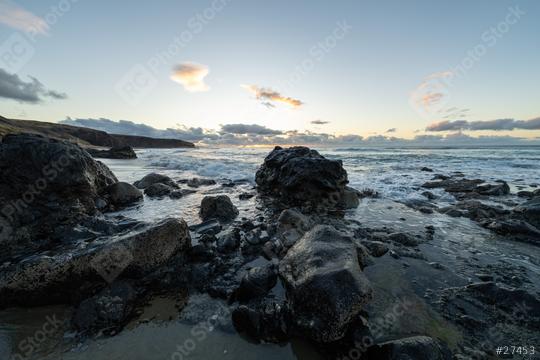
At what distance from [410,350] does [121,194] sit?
1003cm

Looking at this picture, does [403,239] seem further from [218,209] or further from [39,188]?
[39,188]

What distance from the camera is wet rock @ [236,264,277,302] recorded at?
4.08m

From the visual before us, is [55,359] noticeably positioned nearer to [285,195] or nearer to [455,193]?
[285,195]

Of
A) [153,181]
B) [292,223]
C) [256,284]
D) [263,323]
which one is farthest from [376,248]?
[153,181]

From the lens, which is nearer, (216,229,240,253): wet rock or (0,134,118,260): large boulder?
(216,229,240,253): wet rock

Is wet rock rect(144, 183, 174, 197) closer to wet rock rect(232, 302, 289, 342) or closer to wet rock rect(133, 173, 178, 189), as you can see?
wet rock rect(133, 173, 178, 189)

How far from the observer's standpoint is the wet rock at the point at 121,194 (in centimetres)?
960

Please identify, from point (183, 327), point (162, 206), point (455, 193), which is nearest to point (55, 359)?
point (183, 327)

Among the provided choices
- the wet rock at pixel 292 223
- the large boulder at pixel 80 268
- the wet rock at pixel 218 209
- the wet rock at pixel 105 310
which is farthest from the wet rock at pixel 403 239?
the wet rock at pixel 105 310

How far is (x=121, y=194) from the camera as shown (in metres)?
9.80

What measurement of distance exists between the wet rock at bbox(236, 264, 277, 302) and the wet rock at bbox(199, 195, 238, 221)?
3.94 metres

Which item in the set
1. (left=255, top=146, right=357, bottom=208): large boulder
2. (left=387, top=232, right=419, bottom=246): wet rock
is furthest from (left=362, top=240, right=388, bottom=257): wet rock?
(left=255, top=146, right=357, bottom=208): large boulder

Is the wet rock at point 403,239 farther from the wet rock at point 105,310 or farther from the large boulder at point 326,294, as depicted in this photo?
the wet rock at point 105,310

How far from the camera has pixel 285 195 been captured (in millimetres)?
11211
